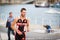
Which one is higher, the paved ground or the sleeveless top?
the sleeveless top

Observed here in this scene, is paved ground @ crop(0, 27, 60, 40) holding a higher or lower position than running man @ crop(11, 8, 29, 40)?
lower

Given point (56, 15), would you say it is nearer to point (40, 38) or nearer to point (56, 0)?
point (56, 0)

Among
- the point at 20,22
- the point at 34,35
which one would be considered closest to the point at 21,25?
the point at 20,22

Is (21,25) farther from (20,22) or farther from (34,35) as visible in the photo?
(34,35)

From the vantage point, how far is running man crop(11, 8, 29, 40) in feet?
5.99

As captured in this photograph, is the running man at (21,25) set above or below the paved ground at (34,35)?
above

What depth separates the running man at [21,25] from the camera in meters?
1.83

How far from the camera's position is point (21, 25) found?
1824 mm

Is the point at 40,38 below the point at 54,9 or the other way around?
below

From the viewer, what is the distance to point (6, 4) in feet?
6.00

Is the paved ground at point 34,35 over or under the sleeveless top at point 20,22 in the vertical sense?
under

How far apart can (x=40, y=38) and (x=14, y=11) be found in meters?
0.36

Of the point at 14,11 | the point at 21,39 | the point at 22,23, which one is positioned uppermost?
the point at 14,11

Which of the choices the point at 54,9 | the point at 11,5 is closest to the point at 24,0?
the point at 11,5
